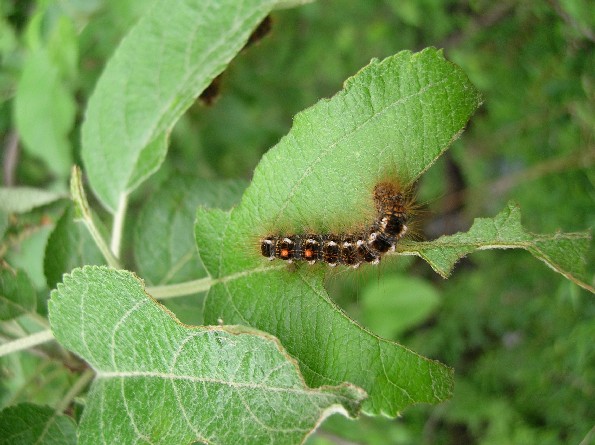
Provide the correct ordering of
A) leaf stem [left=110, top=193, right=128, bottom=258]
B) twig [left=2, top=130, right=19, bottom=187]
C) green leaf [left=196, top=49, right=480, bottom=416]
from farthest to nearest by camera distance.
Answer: twig [left=2, top=130, right=19, bottom=187] < leaf stem [left=110, top=193, right=128, bottom=258] < green leaf [left=196, top=49, right=480, bottom=416]

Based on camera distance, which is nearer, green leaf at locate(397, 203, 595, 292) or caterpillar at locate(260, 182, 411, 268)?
green leaf at locate(397, 203, 595, 292)

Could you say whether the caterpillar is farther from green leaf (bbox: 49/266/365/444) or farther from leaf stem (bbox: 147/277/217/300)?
green leaf (bbox: 49/266/365/444)

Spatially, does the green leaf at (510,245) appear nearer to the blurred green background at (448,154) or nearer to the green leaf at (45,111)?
the blurred green background at (448,154)

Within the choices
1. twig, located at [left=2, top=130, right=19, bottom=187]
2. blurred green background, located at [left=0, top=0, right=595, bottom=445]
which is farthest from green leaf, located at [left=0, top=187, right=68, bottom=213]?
twig, located at [left=2, top=130, right=19, bottom=187]

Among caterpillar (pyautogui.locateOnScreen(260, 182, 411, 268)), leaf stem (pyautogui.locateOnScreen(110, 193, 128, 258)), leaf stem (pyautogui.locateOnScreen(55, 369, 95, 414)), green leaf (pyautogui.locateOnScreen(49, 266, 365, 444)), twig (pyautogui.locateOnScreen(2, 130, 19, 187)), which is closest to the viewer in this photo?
green leaf (pyautogui.locateOnScreen(49, 266, 365, 444))

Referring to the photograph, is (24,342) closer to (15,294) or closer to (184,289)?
(15,294)

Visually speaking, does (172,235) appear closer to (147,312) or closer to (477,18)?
(147,312)
